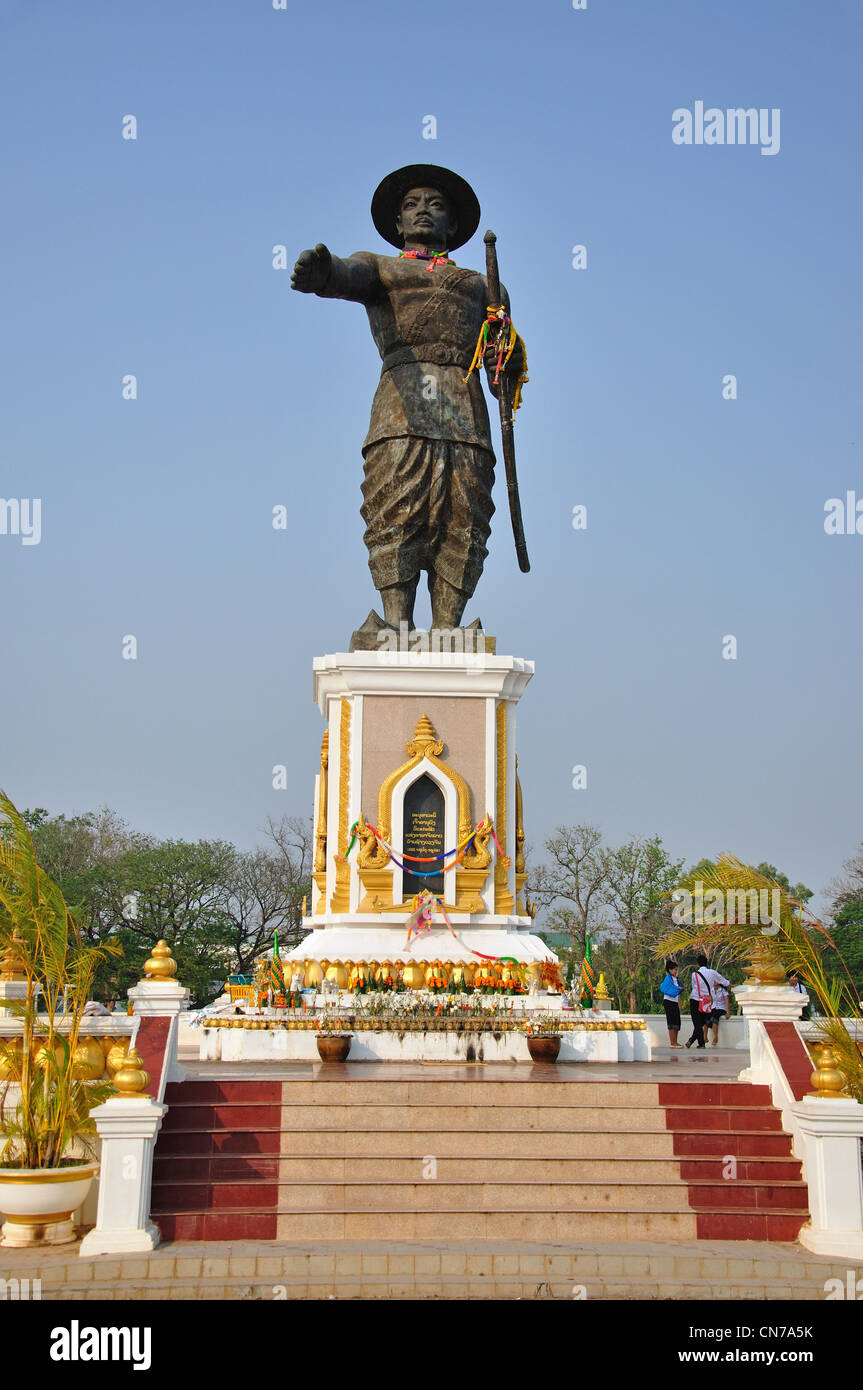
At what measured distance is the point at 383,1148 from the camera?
7516 mm

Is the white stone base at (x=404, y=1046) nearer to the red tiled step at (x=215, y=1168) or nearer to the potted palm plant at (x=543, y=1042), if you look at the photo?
the potted palm plant at (x=543, y=1042)

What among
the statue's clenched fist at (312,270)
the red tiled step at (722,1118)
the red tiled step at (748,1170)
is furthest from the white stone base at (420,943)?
the statue's clenched fist at (312,270)

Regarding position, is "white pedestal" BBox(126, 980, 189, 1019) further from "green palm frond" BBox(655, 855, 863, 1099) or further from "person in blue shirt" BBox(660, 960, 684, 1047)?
"person in blue shirt" BBox(660, 960, 684, 1047)

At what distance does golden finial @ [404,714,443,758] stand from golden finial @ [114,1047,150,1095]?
18.8 ft

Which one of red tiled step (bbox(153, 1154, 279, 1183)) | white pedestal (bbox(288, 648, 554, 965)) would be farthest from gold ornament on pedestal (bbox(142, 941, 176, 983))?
white pedestal (bbox(288, 648, 554, 965))

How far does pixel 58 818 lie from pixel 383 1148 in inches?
1246

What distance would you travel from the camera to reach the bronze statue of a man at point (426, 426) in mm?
13445

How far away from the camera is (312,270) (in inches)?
498

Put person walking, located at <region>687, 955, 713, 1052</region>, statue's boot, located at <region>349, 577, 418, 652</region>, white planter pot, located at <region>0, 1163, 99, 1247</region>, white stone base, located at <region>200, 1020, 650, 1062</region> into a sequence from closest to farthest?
white planter pot, located at <region>0, 1163, 99, 1247</region>, white stone base, located at <region>200, 1020, 650, 1062</region>, statue's boot, located at <region>349, 577, 418, 652</region>, person walking, located at <region>687, 955, 713, 1052</region>

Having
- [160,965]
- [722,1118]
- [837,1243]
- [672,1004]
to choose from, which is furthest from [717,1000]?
[160,965]

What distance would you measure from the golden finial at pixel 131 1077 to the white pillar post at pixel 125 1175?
5 cm

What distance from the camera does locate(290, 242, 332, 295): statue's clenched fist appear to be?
1255 centimetres

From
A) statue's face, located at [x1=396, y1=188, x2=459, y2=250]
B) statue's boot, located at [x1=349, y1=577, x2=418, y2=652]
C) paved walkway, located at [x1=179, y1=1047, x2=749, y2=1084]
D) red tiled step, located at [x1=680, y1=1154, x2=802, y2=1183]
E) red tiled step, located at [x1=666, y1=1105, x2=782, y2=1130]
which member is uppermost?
statue's face, located at [x1=396, y1=188, x2=459, y2=250]

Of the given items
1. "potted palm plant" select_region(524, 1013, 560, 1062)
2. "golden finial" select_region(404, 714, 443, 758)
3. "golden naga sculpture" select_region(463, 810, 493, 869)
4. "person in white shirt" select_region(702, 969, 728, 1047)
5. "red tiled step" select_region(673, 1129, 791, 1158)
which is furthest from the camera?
"person in white shirt" select_region(702, 969, 728, 1047)
